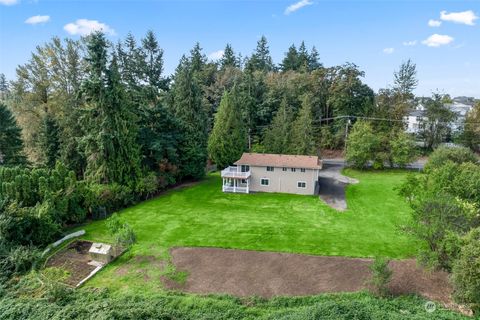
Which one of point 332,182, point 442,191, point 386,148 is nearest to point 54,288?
point 442,191

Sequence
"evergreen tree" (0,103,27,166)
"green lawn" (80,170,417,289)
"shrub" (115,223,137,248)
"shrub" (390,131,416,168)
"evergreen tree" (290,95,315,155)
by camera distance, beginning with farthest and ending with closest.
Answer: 1. "evergreen tree" (290,95,315,155)
2. "shrub" (390,131,416,168)
3. "evergreen tree" (0,103,27,166)
4. "green lawn" (80,170,417,289)
5. "shrub" (115,223,137,248)

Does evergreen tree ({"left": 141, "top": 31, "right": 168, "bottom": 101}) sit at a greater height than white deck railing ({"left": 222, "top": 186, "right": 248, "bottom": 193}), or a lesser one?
greater

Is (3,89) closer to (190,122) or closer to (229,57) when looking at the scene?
(229,57)

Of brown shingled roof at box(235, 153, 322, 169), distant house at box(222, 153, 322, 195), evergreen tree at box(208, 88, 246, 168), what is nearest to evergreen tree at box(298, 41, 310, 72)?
evergreen tree at box(208, 88, 246, 168)

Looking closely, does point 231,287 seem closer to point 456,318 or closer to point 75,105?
point 456,318

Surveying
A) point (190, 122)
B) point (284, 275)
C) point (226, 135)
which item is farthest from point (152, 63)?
point (284, 275)

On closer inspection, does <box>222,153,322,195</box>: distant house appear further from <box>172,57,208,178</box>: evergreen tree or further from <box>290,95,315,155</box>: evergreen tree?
<box>290,95,315,155</box>: evergreen tree
